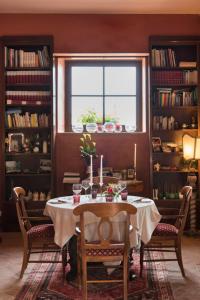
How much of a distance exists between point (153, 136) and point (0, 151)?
2.29 m

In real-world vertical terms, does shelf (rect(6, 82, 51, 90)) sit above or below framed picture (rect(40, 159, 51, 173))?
above

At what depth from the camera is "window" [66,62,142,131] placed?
6.61m

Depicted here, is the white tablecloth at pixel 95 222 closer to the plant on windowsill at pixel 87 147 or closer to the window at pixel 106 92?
the plant on windowsill at pixel 87 147

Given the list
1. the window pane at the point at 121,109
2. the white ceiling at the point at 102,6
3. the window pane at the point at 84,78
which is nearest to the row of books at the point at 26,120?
the window pane at the point at 84,78

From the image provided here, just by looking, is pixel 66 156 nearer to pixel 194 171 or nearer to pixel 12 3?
pixel 194 171

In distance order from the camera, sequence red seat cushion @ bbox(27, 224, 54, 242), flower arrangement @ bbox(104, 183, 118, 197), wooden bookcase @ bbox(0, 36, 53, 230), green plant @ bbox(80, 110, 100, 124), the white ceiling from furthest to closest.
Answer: green plant @ bbox(80, 110, 100, 124) < wooden bookcase @ bbox(0, 36, 53, 230) < the white ceiling < flower arrangement @ bbox(104, 183, 118, 197) < red seat cushion @ bbox(27, 224, 54, 242)

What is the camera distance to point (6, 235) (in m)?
6.01

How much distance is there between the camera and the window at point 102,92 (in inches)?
259

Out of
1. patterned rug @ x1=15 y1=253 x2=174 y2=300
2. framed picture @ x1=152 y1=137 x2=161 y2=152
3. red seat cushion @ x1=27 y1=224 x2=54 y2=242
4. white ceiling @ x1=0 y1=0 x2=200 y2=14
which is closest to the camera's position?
A: patterned rug @ x1=15 y1=253 x2=174 y2=300

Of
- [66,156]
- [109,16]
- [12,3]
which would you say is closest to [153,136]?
[66,156]

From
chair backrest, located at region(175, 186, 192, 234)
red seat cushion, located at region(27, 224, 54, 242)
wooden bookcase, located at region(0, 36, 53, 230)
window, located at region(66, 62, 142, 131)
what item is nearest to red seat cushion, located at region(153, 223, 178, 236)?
chair backrest, located at region(175, 186, 192, 234)

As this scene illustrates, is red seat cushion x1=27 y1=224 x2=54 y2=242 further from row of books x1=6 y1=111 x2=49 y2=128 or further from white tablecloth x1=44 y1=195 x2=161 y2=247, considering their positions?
row of books x1=6 y1=111 x2=49 y2=128

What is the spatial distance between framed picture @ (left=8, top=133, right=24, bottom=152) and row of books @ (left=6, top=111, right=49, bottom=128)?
0.16 metres

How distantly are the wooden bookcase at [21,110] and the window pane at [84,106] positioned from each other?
1.49 ft
